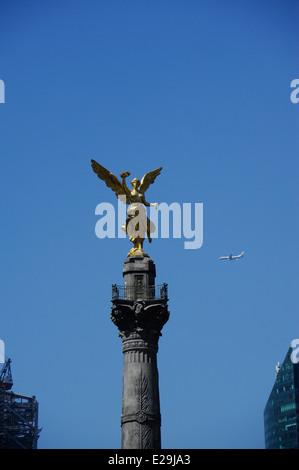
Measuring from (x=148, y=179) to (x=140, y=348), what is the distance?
13.8 meters

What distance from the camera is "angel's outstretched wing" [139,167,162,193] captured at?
72875mm

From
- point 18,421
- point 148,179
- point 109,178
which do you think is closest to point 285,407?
point 18,421

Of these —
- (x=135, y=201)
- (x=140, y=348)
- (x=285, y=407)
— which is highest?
(x=285, y=407)

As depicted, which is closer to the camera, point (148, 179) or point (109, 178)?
point (109, 178)

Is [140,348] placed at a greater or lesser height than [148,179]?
lesser

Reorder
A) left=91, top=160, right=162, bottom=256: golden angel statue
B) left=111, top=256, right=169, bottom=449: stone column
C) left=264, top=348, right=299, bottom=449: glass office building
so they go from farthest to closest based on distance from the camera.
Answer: left=264, top=348, right=299, bottom=449: glass office building → left=91, top=160, right=162, bottom=256: golden angel statue → left=111, top=256, right=169, bottom=449: stone column

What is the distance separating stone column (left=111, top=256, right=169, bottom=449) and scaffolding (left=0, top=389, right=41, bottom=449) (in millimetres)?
86911

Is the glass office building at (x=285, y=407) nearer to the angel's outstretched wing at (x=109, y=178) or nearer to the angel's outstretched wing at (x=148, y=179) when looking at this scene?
the angel's outstretched wing at (x=148, y=179)

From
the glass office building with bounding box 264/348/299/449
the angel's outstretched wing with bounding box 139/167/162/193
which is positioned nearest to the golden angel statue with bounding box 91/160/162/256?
the angel's outstretched wing with bounding box 139/167/162/193

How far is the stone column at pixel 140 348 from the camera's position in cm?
6469

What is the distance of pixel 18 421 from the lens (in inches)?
6102

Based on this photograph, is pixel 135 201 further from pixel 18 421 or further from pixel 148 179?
pixel 18 421

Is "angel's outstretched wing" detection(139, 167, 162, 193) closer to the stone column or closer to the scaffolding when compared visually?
the stone column
